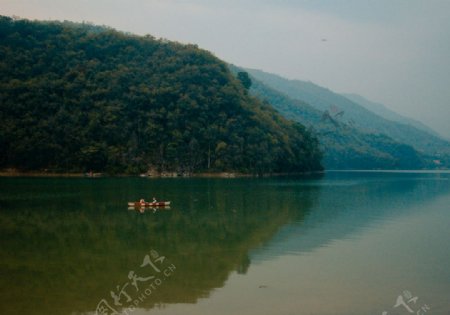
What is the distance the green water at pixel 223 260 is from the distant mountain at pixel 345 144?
386ft

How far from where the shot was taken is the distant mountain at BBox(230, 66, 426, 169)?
486 feet

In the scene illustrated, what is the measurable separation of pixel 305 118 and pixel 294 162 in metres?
71.3

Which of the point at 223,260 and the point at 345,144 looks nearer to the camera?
the point at 223,260

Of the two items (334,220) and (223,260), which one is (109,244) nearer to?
(223,260)

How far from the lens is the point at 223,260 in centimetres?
1623

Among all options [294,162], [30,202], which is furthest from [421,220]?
[294,162]

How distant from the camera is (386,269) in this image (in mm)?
15227

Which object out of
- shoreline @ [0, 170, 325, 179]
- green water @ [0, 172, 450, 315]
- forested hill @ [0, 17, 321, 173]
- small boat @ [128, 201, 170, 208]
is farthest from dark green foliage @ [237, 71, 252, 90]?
green water @ [0, 172, 450, 315]

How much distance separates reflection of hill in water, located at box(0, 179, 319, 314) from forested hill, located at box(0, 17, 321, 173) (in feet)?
133

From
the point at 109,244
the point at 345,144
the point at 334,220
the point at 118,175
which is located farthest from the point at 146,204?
the point at 345,144

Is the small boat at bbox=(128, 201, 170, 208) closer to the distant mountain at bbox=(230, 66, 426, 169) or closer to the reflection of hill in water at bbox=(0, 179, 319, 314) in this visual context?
the reflection of hill in water at bbox=(0, 179, 319, 314)

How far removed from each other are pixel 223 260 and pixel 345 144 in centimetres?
14128

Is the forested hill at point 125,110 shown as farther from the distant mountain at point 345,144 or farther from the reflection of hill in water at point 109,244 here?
the distant mountain at point 345,144

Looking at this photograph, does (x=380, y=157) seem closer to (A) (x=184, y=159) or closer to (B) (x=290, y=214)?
(A) (x=184, y=159)
